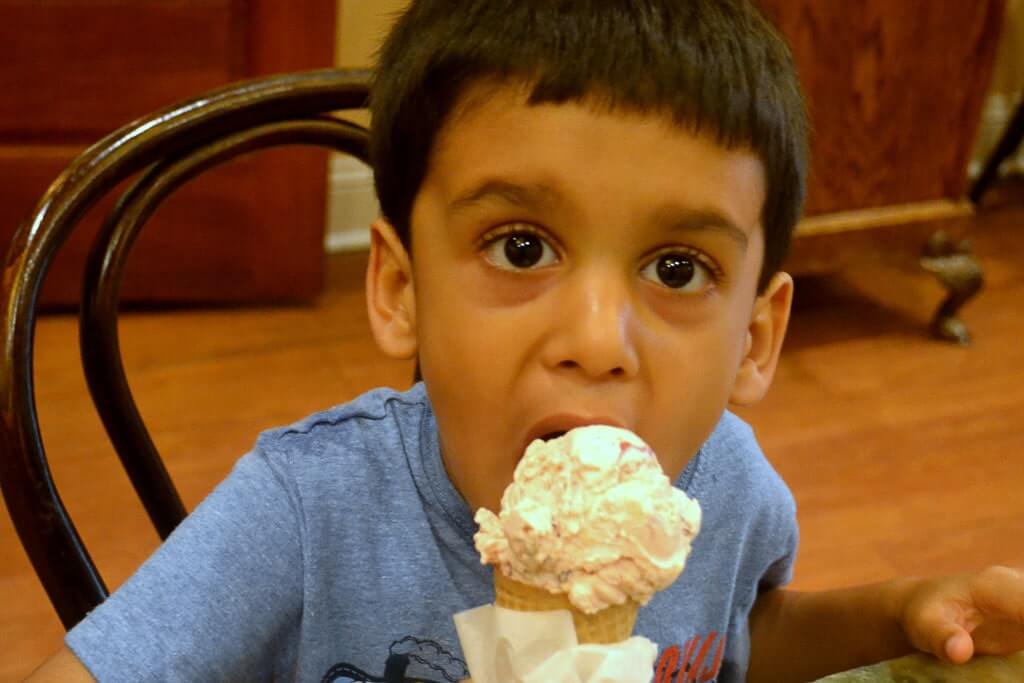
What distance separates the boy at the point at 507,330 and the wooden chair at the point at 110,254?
0.11 metres


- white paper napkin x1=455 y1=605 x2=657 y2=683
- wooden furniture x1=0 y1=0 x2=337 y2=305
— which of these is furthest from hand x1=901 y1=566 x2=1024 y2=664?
wooden furniture x1=0 y1=0 x2=337 y2=305

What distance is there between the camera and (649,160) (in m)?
0.74

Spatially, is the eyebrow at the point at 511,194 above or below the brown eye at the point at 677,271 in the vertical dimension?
above

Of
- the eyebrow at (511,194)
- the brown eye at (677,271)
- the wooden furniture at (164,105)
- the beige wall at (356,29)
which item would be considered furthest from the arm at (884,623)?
the beige wall at (356,29)

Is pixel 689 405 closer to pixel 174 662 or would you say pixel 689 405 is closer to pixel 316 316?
pixel 174 662

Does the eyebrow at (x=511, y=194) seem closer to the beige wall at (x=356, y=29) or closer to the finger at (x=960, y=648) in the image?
the finger at (x=960, y=648)

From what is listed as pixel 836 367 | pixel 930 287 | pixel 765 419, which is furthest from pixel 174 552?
pixel 930 287

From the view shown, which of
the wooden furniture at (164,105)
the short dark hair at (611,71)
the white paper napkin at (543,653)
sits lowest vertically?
the wooden furniture at (164,105)

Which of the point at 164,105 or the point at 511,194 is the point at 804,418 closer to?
the point at 164,105

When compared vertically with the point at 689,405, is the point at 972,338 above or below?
below

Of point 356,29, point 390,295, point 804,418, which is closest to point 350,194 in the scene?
point 356,29

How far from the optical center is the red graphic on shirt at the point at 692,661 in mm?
960

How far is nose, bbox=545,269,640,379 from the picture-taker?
0.72 m

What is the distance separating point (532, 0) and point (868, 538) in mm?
1662
